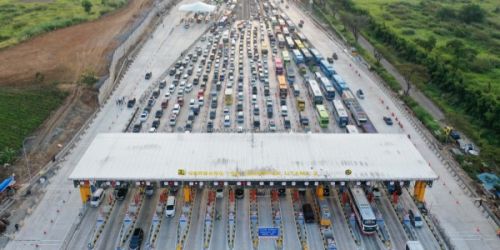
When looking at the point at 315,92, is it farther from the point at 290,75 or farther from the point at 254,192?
the point at 254,192

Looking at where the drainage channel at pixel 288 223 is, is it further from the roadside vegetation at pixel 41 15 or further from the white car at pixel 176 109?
the roadside vegetation at pixel 41 15

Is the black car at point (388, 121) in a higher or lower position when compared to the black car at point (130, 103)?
lower

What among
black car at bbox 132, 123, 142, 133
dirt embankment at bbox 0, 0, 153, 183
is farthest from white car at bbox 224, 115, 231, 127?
dirt embankment at bbox 0, 0, 153, 183

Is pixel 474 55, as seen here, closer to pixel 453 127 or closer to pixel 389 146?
pixel 453 127

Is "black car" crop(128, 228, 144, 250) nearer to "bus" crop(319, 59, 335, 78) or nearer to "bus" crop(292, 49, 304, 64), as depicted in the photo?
"bus" crop(319, 59, 335, 78)

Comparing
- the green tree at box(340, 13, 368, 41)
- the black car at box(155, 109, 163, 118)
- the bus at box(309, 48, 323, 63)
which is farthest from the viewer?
the green tree at box(340, 13, 368, 41)

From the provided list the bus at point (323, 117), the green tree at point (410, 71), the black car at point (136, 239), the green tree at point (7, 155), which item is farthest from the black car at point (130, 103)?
the green tree at point (410, 71)
